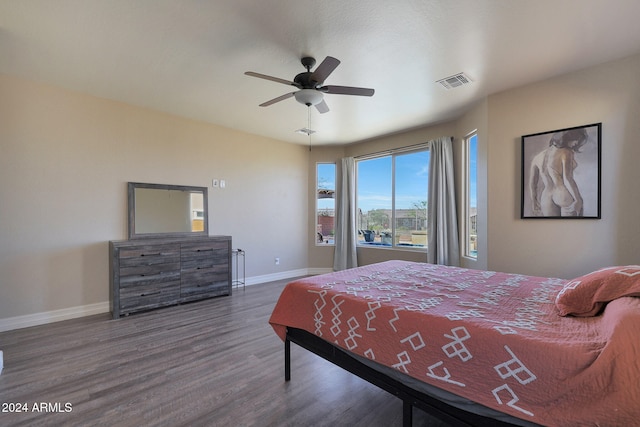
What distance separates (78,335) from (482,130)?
521 cm

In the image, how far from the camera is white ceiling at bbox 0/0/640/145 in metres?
2.01

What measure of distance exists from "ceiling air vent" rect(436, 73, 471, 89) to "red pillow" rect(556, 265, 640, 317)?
2.29m

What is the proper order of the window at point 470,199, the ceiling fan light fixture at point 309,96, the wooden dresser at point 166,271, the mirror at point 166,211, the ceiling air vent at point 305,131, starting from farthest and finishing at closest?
the ceiling air vent at point 305,131 → the window at point 470,199 → the mirror at point 166,211 → the wooden dresser at point 166,271 → the ceiling fan light fixture at point 309,96

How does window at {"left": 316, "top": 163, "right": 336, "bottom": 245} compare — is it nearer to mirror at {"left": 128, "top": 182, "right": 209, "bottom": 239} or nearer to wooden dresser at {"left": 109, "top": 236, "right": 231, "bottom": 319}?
wooden dresser at {"left": 109, "top": 236, "right": 231, "bottom": 319}

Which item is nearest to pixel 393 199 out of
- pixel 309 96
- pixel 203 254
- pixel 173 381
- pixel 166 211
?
pixel 309 96

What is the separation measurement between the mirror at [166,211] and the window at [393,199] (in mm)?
3096

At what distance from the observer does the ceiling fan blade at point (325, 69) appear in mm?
2045

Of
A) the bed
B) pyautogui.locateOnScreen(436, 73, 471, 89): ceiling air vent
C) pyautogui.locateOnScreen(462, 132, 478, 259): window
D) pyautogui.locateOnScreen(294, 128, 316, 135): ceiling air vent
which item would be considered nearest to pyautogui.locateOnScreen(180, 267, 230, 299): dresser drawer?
the bed

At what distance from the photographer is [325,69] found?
87.0 inches

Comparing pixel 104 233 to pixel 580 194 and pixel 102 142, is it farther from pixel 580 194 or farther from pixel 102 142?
pixel 580 194

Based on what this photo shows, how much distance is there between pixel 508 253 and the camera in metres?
3.29

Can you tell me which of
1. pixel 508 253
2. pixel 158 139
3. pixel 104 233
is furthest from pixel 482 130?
pixel 104 233

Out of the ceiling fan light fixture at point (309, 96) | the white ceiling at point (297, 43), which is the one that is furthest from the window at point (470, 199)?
the ceiling fan light fixture at point (309, 96)

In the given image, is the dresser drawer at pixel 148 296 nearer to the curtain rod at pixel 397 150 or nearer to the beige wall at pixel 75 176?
the beige wall at pixel 75 176
